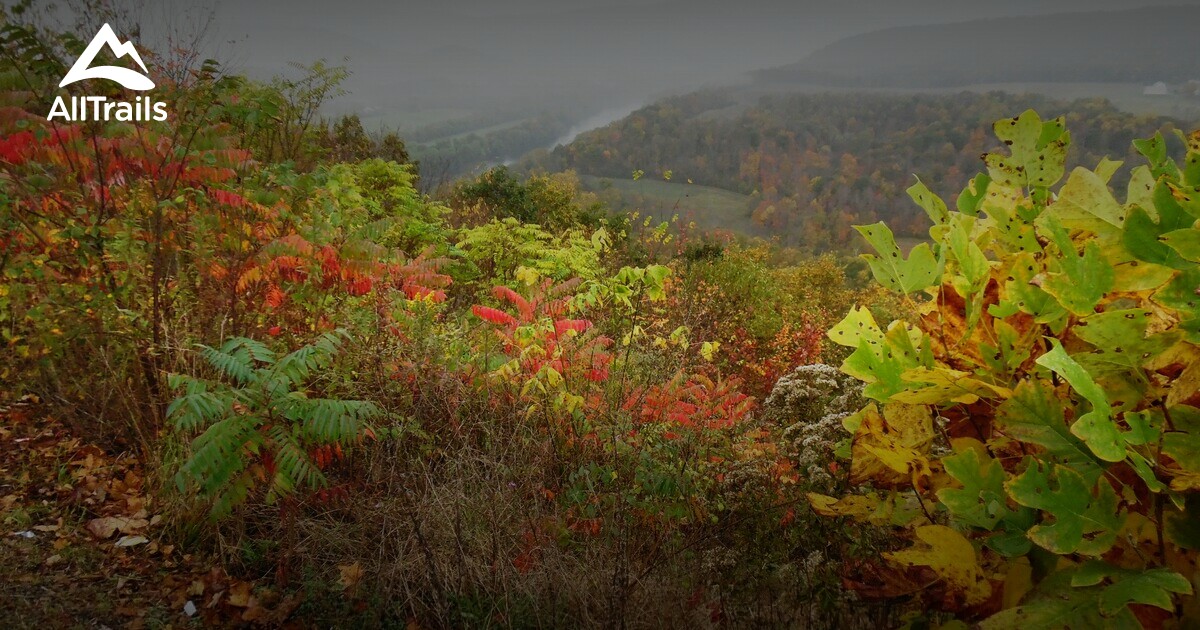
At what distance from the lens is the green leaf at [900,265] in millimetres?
722

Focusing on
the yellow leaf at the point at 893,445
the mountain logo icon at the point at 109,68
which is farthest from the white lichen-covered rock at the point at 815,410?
the mountain logo icon at the point at 109,68

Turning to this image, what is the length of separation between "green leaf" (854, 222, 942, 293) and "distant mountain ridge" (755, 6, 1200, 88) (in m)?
107

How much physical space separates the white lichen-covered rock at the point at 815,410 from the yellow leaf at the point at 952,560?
1430 mm

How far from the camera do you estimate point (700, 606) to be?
1.93 m

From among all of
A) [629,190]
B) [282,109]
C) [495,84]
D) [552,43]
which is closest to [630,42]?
[552,43]

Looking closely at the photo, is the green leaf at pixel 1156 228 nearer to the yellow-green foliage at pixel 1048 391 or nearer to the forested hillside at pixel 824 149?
the yellow-green foliage at pixel 1048 391

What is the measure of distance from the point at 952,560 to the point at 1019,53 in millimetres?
155539

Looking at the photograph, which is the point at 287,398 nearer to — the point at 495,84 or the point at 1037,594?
the point at 1037,594

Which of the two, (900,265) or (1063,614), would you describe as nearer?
(1063,614)

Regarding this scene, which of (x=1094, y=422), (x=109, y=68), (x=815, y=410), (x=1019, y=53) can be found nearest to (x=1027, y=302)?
(x=1094, y=422)

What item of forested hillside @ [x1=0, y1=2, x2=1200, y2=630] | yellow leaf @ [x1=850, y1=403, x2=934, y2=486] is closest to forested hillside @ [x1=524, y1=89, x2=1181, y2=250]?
forested hillside @ [x1=0, y1=2, x2=1200, y2=630]

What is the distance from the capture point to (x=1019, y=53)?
11925 cm

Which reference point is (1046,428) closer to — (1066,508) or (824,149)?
(1066,508)

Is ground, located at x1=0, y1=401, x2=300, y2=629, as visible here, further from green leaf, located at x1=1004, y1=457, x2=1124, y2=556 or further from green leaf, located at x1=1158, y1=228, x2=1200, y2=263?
green leaf, located at x1=1158, y1=228, x2=1200, y2=263
